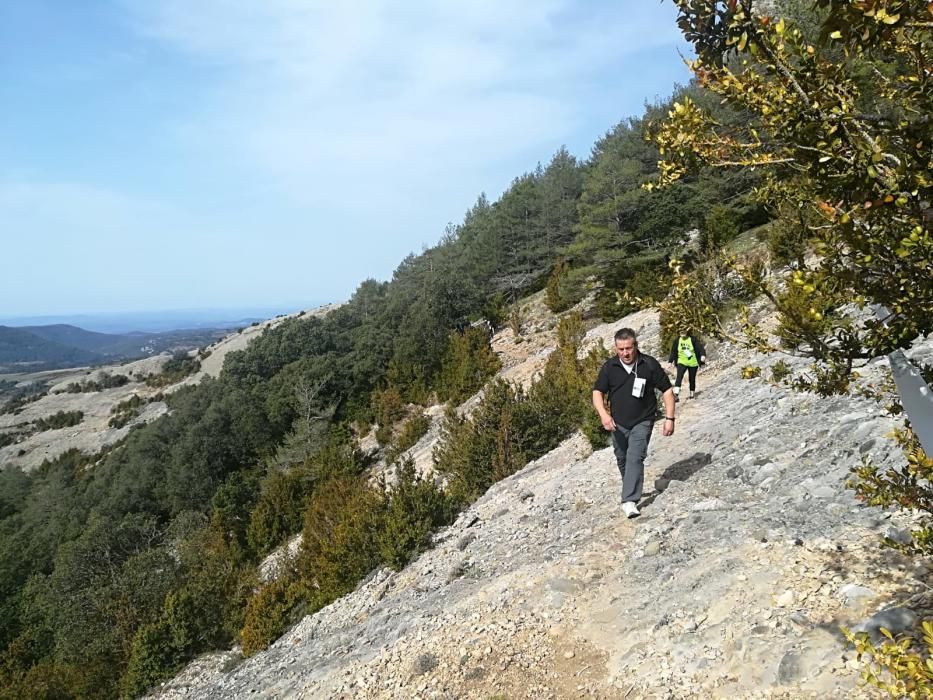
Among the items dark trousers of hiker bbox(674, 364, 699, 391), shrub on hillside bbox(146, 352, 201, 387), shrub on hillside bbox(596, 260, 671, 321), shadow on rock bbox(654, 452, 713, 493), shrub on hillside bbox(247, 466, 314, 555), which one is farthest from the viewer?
shrub on hillside bbox(146, 352, 201, 387)

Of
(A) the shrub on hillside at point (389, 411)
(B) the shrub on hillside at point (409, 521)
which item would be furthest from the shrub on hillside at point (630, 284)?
(B) the shrub on hillside at point (409, 521)

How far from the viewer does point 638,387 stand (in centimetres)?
569

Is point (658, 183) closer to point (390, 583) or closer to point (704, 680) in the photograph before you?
point (704, 680)

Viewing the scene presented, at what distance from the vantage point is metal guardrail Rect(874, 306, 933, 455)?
1.98 m

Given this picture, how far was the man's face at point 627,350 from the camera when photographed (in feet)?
18.4

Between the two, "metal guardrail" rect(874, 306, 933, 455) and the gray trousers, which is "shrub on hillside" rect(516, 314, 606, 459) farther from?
"metal guardrail" rect(874, 306, 933, 455)

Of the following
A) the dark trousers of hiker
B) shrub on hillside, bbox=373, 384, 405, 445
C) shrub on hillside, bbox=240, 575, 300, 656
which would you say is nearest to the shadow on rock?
the dark trousers of hiker

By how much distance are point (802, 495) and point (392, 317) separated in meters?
32.1

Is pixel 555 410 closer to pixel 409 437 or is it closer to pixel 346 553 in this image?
pixel 346 553

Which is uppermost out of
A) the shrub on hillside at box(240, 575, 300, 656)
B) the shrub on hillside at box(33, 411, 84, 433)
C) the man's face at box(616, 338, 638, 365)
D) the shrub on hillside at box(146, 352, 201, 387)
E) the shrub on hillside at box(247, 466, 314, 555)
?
the man's face at box(616, 338, 638, 365)

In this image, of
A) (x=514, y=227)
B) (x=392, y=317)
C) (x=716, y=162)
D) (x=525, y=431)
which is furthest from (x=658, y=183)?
(x=514, y=227)

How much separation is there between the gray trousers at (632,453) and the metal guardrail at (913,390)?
3719mm

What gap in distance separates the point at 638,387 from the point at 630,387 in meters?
0.09

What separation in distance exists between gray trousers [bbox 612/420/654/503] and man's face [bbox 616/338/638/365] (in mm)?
698
